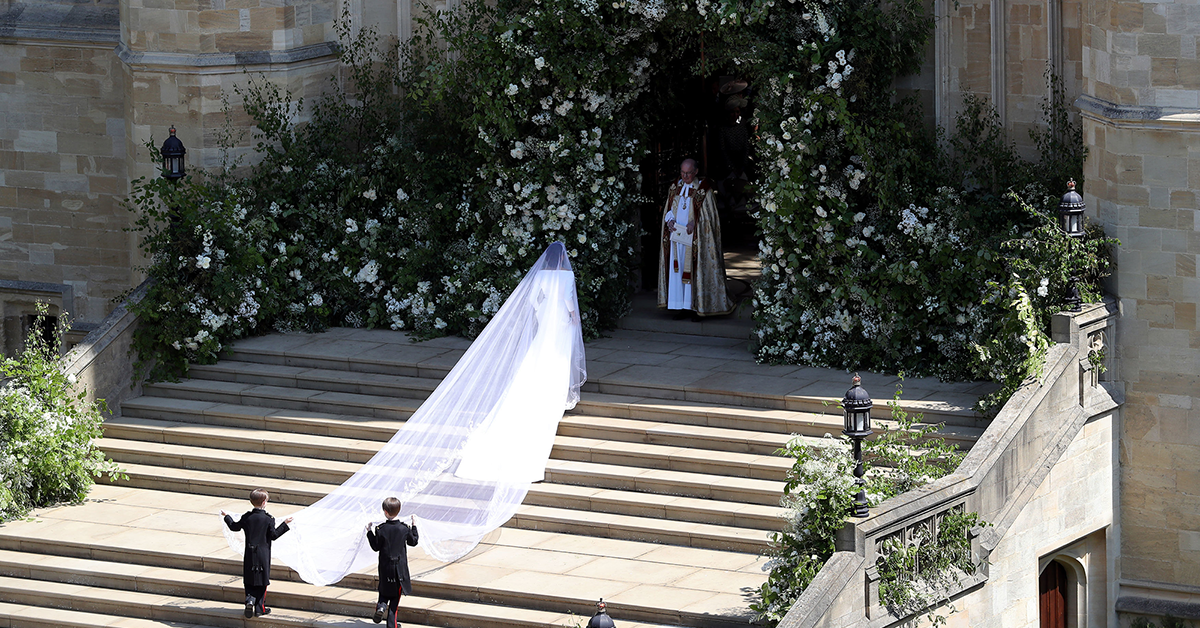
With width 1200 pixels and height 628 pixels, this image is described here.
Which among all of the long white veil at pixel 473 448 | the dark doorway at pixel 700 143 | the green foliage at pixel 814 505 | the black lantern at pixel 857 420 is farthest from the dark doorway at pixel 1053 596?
the dark doorway at pixel 700 143

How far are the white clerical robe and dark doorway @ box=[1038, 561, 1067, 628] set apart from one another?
4.70 metres

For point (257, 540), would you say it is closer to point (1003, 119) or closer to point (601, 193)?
point (601, 193)

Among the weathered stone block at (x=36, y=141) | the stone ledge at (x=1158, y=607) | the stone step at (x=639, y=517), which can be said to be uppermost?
the weathered stone block at (x=36, y=141)

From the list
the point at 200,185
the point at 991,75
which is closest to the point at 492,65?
the point at 200,185

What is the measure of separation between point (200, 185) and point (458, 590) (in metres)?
6.72

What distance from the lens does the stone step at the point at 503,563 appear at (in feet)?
46.1

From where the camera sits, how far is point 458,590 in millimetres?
14461

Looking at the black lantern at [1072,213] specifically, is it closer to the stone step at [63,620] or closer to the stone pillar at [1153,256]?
the stone pillar at [1153,256]

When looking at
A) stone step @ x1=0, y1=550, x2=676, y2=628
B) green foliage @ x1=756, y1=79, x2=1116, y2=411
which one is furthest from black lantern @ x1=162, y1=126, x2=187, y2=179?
green foliage @ x1=756, y1=79, x2=1116, y2=411

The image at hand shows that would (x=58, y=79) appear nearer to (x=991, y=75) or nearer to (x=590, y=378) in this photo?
(x=590, y=378)

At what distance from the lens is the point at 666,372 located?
1752cm

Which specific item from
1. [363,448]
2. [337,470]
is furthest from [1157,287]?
[337,470]

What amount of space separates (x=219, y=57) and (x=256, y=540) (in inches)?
270

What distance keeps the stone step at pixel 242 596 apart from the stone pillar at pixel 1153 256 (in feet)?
17.3
